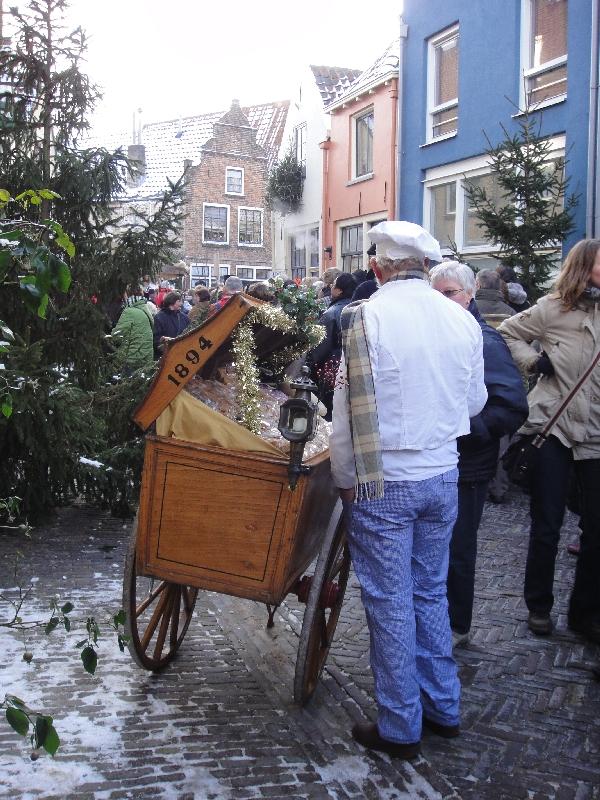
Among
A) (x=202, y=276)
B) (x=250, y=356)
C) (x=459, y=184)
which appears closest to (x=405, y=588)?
(x=250, y=356)

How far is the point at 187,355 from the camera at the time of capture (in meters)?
3.42

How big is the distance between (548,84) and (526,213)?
321cm

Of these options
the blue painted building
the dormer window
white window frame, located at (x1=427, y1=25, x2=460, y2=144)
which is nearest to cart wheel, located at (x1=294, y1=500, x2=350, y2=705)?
the blue painted building

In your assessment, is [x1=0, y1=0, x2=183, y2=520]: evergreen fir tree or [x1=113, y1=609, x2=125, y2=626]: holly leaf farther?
[x1=0, y1=0, x2=183, y2=520]: evergreen fir tree

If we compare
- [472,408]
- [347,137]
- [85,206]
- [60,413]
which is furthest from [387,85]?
[472,408]

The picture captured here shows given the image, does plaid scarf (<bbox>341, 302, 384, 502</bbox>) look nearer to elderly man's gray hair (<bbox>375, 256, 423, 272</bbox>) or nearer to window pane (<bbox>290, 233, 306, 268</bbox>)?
elderly man's gray hair (<bbox>375, 256, 423, 272</bbox>)

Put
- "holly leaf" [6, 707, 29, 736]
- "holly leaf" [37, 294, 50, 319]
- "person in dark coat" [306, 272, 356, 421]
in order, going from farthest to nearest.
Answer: "person in dark coat" [306, 272, 356, 421] → "holly leaf" [37, 294, 50, 319] → "holly leaf" [6, 707, 29, 736]

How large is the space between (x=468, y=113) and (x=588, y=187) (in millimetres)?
3904

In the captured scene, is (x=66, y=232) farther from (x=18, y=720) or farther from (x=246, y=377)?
(x=18, y=720)

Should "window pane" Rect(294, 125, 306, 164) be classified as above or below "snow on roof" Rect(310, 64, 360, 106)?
below

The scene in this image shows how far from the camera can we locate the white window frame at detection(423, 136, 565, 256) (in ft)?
45.4

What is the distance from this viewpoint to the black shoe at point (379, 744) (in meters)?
3.21

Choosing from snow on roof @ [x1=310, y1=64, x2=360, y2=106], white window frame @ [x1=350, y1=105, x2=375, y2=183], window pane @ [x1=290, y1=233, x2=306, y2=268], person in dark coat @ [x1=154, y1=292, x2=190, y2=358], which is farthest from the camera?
window pane @ [x1=290, y1=233, x2=306, y2=268]

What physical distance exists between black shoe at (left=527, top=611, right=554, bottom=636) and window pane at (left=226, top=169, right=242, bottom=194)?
36234mm
